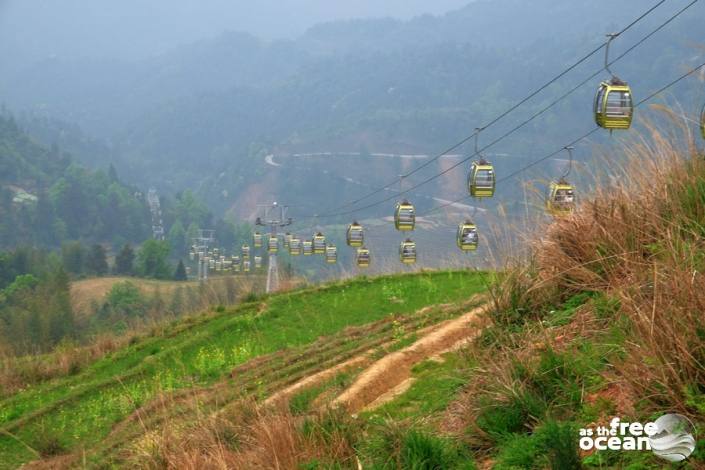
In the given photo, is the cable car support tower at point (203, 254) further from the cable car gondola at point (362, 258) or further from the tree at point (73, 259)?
the cable car gondola at point (362, 258)

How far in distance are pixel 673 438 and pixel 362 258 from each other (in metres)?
21.0

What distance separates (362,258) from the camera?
24.2 meters

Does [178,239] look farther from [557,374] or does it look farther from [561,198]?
[557,374]

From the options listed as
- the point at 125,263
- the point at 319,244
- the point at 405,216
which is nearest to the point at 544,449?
the point at 405,216

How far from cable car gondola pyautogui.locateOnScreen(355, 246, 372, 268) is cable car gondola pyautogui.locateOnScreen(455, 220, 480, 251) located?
8105 millimetres

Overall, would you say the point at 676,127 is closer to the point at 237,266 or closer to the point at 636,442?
the point at 636,442

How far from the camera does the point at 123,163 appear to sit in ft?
614

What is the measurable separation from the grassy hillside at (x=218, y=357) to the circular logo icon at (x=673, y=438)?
482 centimetres

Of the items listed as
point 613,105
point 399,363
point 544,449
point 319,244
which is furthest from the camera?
point 319,244

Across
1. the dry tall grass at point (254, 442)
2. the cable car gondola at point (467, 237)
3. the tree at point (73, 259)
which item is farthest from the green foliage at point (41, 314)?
the dry tall grass at point (254, 442)

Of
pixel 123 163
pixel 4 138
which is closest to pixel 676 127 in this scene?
pixel 4 138

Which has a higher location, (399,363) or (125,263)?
(125,263)

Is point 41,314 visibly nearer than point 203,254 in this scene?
Yes

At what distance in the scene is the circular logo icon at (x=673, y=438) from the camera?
124 inches
